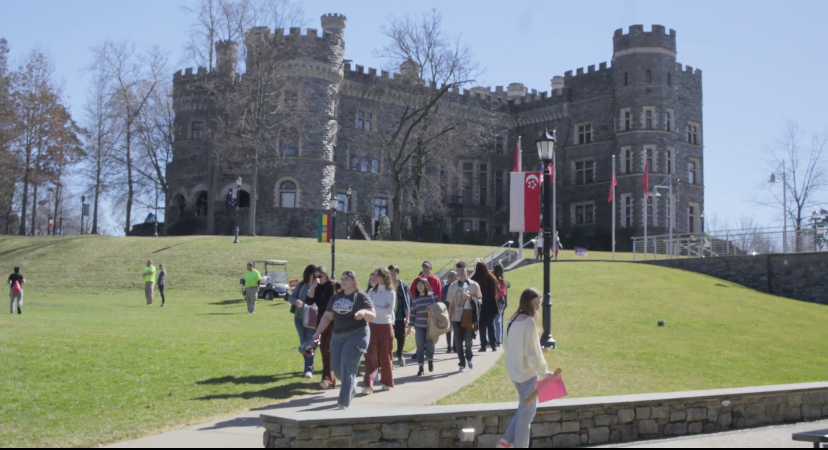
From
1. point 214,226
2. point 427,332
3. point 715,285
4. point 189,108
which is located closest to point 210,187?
point 214,226

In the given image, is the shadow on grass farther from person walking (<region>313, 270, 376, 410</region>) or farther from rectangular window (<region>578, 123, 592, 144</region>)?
rectangular window (<region>578, 123, 592, 144</region>)

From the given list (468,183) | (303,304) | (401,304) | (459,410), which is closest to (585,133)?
(468,183)

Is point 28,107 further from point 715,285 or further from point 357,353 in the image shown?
point 357,353

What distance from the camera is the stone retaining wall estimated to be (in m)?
8.46

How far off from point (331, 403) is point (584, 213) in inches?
1991

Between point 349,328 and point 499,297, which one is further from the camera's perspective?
point 499,297

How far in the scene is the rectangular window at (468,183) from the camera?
62094mm

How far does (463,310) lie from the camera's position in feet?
48.0

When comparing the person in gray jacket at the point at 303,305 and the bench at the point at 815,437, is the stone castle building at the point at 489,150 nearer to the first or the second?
the person in gray jacket at the point at 303,305

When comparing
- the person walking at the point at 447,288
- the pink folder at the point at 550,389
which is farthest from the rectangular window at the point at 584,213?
the pink folder at the point at 550,389

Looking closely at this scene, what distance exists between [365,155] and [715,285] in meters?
30.2

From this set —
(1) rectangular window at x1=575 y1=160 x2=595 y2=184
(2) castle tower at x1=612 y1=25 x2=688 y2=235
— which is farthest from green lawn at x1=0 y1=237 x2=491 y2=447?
(1) rectangular window at x1=575 y1=160 x2=595 y2=184

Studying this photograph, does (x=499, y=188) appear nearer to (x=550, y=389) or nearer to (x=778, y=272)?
(x=778, y=272)

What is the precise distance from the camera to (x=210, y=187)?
5172 centimetres
